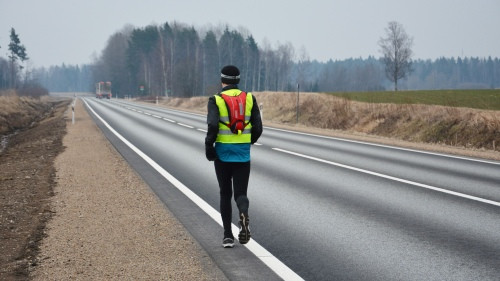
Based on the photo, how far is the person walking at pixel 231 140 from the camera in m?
4.77

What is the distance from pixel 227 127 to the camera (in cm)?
481

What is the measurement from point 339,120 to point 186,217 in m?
19.4

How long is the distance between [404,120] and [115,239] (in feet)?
58.0

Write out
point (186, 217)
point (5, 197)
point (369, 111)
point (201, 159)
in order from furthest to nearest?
point (369, 111)
point (201, 159)
point (5, 197)
point (186, 217)

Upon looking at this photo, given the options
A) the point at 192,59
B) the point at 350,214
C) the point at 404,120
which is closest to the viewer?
the point at 350,214

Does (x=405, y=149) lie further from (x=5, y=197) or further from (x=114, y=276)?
(x=114, y=276)

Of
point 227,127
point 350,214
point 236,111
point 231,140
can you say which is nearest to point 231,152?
point 231,140

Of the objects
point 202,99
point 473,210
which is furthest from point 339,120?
point 202,99

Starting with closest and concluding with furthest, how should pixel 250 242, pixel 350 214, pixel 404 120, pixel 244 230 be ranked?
pixel 244 230
pixel 250 242
pixel 350 214
pixel 404 120

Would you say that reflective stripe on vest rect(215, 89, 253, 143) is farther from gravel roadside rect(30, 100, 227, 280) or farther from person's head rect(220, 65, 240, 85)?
gravel roadside rect(30, 100, 227, 280)

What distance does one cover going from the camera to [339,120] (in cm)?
2461

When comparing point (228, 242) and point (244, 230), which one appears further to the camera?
point (228, 242)

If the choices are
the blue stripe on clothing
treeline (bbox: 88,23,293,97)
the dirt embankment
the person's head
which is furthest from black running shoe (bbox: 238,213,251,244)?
treeline (bbox: 88,23,293,97)

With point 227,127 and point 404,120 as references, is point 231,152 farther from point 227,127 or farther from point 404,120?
point 404,120
